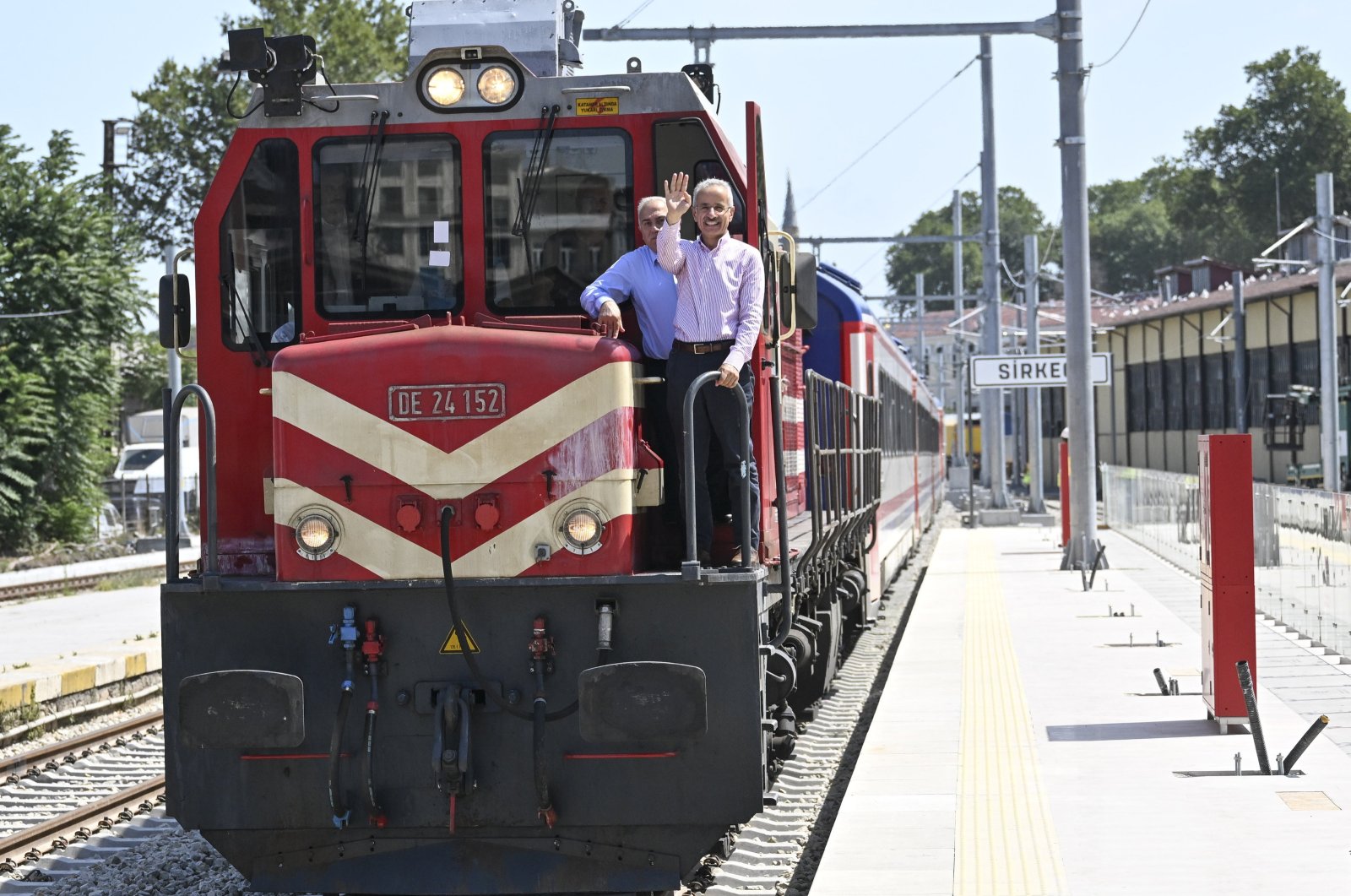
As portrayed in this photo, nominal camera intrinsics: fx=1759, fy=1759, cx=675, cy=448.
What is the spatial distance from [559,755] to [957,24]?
1517cm

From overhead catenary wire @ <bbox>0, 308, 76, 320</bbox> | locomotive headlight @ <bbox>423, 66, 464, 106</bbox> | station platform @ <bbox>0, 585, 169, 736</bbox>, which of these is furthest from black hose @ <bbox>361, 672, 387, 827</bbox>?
overhead catenary wire @ <bbox>0, 308, 76, 320</bbox>

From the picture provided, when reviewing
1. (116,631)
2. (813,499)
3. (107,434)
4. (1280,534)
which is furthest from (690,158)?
(107,434)

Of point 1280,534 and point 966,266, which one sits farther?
point 966,266

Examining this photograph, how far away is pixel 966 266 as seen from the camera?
142 metres

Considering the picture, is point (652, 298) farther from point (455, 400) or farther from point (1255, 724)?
point (1255, 724)

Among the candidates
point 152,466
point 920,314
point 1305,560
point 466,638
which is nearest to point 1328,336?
point 920,314

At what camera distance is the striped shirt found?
22.8ft

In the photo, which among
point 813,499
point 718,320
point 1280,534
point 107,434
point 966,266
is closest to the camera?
point 718,320

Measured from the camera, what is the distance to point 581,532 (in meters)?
6.54

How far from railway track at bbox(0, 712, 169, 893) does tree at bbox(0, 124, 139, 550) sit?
69.7ft

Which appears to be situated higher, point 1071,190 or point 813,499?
point 1071,190

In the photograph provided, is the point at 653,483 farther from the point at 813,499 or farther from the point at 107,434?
the point at 107,434

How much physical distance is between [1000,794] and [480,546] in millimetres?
3517

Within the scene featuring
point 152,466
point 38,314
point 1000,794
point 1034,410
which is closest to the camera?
point 1000,794
